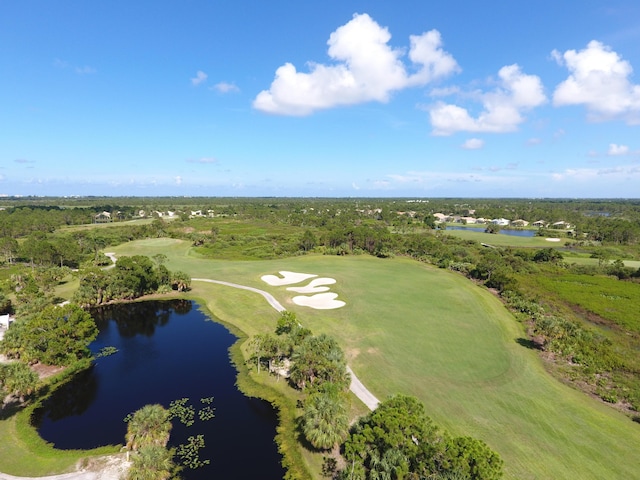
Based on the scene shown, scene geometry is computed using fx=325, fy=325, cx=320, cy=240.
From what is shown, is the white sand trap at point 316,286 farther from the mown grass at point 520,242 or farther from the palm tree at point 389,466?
the mown grass at point 520,242

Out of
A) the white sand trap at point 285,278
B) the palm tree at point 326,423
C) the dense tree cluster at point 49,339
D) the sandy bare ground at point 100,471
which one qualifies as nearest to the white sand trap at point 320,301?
the white sand trap at point 285,278

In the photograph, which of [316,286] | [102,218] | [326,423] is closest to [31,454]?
[326,423]

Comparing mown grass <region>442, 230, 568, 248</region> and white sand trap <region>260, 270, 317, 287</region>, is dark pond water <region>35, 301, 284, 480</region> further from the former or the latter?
mown grass <region>442, 230, 568, 248</region>

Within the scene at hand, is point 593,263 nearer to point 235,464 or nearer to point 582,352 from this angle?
point 582,352

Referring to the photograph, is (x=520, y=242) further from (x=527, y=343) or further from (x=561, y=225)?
(x=527, y=343)

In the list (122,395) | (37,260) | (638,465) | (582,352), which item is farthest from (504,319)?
(37,260)

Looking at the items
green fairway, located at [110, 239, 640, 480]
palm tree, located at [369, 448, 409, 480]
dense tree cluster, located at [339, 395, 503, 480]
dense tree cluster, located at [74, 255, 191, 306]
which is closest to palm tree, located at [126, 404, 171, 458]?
dense tree cluster, located at [339, 395, 503, 480]
